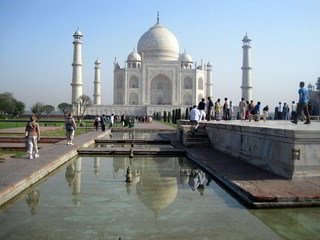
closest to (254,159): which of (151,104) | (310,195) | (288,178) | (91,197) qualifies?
(288,178)

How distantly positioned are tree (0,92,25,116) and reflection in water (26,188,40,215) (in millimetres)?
39196

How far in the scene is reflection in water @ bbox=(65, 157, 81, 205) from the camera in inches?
161

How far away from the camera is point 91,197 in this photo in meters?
4.09

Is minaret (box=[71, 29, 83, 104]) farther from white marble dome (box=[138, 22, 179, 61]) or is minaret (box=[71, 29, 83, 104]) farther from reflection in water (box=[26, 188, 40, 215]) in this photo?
reflection in water (box=[26, 188, 40, 215])

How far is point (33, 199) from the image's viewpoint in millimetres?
3992

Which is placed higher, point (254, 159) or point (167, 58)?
point (167, 58)

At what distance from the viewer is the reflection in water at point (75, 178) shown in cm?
410

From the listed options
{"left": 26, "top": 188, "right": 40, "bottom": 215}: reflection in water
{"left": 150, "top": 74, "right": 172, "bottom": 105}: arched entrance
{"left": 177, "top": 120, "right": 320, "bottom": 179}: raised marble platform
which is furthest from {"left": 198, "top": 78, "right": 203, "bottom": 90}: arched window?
{"left": 26, "top": 188, "right": 40, "bottom": 215}: reflection in water

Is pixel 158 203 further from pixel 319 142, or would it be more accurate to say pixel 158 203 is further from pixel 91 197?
pixel 319 142

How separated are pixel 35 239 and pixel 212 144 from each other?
263 inches

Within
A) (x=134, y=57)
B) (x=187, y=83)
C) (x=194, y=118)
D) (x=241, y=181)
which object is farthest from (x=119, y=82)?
(x=241, y=181)

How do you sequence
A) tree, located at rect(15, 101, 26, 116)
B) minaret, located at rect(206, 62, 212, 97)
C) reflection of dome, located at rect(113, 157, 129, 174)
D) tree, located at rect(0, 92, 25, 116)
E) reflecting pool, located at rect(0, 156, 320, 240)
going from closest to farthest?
reflecting pool, located at rect(0, 156, 320, 240) < reflection of dome, located at rect(113, 157, 129, 174) < tree, located at rect(0, 92, 25, 116) < tree, located at rect(15, 101, 26, 116) < minaret, located at rect(206, 62, 212, 97)

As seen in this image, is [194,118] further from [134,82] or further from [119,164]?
[134,82]

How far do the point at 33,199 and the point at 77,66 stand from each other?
127 ft
